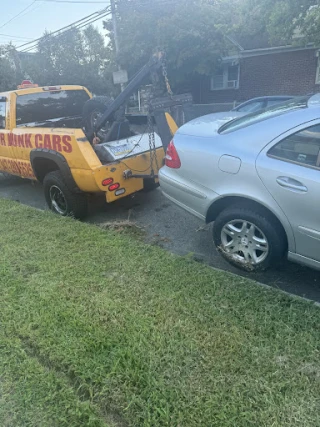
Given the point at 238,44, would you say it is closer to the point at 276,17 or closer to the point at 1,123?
the point at 276,17

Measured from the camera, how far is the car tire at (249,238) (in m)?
3.00

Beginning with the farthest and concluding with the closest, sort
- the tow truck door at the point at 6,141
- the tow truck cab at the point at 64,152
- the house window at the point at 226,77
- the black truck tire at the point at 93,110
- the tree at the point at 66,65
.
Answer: the tree at the point at 66,65 → the house window at the point at 226,77 → the tow truck door at the point at 6,141 → the black truck tire at the point at 93,110 → the tow truck cab at the point at 64,152

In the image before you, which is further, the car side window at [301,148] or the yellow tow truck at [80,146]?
the yellow tow truck at [80,146]

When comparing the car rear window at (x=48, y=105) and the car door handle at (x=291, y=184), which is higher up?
the car rear window at (x=48, y=105)

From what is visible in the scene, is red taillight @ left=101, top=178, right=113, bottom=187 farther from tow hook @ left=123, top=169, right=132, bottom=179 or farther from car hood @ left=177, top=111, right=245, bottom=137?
car hood @ left=177, top=111, right=245, bottom=137

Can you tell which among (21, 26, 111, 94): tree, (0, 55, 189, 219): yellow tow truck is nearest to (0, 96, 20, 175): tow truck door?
(0, 55, 189, 219): yellow tow truck

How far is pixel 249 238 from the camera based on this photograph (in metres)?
3.20

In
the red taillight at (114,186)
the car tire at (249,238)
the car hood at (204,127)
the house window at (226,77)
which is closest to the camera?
the car tire at (249,238)

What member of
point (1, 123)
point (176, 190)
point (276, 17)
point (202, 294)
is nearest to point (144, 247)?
point (176, 190)

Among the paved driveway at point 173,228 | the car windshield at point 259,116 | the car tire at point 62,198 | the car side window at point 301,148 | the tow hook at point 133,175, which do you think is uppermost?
the car windshield at point 259,116

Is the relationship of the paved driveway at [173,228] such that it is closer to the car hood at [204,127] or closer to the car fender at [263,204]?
the car fender at [263,204]

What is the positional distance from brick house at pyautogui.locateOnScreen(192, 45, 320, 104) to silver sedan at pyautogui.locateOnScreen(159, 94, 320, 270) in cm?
1406

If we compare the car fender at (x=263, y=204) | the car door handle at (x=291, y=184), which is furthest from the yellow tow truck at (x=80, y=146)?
the car door handle at (x=291, y=184)

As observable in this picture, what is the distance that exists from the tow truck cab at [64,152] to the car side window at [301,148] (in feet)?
7.30
